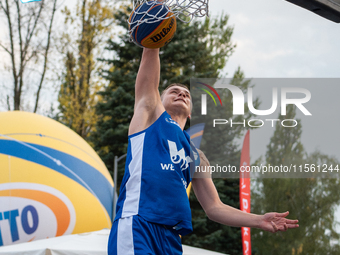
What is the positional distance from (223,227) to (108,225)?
31.4ft

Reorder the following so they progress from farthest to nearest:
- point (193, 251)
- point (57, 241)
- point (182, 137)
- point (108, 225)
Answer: point (108, 225) < point (193, 251) < point (57, 241) < point (182, 137)

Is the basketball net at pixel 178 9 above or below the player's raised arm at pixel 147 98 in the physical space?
above

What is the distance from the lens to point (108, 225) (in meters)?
6.78

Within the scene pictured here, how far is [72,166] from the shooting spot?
20.7 ft

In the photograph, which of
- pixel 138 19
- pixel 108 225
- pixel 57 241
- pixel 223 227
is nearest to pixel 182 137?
pixel 138 19

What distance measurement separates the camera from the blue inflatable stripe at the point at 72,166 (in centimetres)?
576

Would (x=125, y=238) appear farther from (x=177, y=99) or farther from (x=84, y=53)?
(x=84, y=53)

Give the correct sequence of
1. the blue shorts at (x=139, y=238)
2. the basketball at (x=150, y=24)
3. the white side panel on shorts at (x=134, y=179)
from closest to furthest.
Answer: the blue shorts at (x=139, y=238)
the white side panel on shorts at (x=134, y=179)
the basketball at (x=150, y=24)

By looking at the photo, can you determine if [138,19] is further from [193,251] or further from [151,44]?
[193,251]

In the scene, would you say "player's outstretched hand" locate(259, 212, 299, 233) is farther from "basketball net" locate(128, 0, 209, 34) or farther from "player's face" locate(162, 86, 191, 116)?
"basketball net" locate(128, 0, 209, 34)

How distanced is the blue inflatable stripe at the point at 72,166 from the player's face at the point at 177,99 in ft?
12.1

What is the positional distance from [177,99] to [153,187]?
82cm

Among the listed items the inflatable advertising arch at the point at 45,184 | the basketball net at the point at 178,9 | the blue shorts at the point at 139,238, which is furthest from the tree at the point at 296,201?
the blue shorts at the point at 139,238

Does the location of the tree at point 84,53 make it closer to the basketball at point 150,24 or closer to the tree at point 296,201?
the tree at point 296,201
